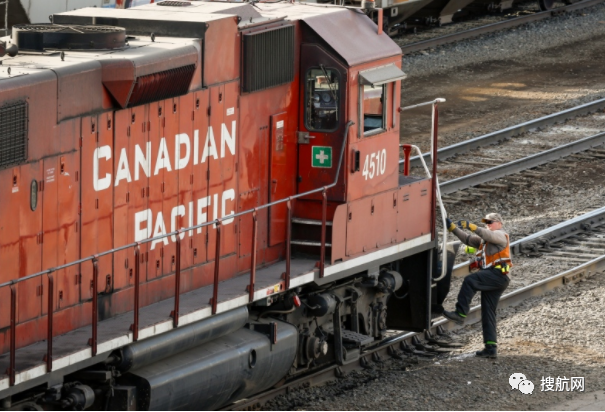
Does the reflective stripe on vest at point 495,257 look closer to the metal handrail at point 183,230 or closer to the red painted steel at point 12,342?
the metal handrail at point 183,230

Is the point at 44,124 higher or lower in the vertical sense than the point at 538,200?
higher

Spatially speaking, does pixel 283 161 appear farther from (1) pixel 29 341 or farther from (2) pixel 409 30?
(2) pixel 409 30

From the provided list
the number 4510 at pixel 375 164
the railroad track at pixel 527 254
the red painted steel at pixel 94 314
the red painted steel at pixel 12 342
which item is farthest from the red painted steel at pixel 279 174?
the red painted steel at pixel 12 342

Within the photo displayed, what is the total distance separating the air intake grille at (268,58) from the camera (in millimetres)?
11875

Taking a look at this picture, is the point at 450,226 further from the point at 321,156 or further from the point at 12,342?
the point at 12,342

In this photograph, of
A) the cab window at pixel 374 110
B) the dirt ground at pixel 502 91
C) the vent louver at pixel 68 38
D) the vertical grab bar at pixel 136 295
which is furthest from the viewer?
the dirt ground at pixel 502 91

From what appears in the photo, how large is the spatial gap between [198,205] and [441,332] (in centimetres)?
413

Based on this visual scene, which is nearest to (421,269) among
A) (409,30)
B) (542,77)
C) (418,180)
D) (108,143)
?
(418,180)

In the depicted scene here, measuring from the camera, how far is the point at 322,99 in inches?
498

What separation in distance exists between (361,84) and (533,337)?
12.4 feet

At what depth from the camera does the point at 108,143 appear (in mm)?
10484

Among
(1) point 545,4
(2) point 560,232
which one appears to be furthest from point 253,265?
(1) point 545,4

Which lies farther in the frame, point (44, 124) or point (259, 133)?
point (259, 133)

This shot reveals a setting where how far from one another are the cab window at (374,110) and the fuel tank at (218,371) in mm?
2285
